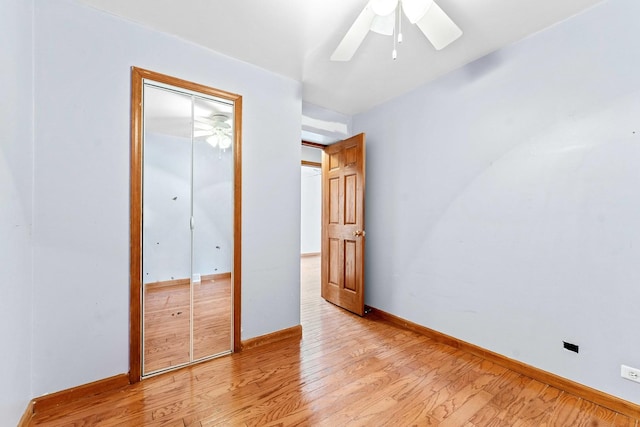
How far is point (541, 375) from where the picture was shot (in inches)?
77.1

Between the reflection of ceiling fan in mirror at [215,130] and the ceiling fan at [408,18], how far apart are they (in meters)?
1.18

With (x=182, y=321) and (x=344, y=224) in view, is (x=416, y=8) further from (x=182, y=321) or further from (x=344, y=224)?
(x=182, y=321)

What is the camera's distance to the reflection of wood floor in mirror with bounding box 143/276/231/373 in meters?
2.04

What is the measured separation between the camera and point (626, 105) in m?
1.66

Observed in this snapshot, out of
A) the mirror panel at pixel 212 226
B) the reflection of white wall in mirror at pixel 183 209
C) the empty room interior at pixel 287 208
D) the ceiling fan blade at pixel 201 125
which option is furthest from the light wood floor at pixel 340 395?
the ceiling fan blade at pixel 201 125

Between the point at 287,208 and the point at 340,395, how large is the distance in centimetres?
162

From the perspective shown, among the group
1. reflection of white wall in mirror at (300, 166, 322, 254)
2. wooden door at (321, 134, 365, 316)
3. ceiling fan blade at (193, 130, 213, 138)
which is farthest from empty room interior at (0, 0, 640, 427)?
reflection of white wall in mirror at (300, 166, 322, 254)

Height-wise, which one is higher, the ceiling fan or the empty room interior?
the ceiling fan

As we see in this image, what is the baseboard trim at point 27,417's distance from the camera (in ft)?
4.81

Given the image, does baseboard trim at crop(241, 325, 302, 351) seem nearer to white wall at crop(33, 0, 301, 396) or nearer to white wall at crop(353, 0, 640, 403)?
white wall at crop(33, 0, 301, 396)

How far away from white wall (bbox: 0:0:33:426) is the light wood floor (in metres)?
0.41

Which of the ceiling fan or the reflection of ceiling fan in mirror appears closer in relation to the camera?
the ceiling fan

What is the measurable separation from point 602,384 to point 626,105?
1764 mm

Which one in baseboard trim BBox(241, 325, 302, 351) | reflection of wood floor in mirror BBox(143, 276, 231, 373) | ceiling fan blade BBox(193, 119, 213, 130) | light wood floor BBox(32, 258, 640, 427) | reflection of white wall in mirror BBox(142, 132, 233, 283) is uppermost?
ceiling fan blade BBox(193, 119, 213, 130)
